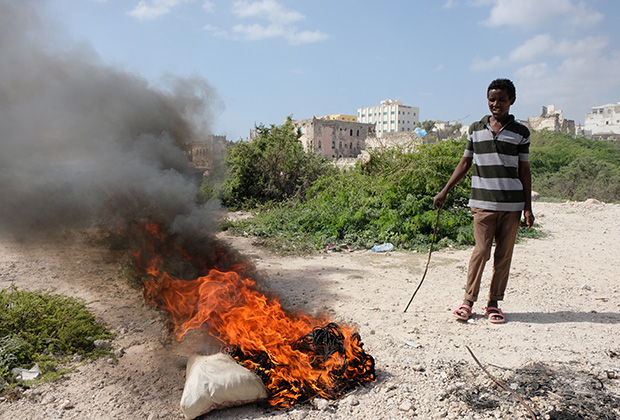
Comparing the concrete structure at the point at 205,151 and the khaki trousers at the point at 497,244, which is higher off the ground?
the concrete structure at the point at 205,151

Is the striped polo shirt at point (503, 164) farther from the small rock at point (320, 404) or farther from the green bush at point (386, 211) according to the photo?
the green bush at point (386, 211)

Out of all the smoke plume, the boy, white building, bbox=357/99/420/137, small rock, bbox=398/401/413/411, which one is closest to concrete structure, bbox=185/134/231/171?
the smoke plume

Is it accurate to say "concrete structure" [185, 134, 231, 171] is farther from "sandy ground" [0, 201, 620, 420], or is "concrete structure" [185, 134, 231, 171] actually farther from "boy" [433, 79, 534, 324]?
"boy" [433, 79, 534, 324]

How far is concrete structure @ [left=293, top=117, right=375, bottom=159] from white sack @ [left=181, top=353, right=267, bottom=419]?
110ft

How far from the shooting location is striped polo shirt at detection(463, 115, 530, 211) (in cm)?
372

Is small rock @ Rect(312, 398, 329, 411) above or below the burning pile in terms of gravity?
below

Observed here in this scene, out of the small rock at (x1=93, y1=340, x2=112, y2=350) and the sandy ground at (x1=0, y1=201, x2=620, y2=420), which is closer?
the sandy ground at (x1=0, y1=201, x2=620, y2=420)

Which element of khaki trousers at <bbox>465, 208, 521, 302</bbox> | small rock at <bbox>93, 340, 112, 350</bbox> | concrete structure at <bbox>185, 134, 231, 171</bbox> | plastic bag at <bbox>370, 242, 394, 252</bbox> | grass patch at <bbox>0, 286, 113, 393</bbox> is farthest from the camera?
plastic bag at <bbox>370, 242, 394, 252</bbox>

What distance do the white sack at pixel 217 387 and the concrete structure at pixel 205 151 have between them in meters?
3.04

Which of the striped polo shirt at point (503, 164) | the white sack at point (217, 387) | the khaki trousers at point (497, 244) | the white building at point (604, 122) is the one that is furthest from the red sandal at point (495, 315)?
the white building at point (604, 122)

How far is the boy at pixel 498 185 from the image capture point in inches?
146

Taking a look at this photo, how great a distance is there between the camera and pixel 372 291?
5.04 meters

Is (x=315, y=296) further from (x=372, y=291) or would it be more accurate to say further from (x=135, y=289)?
(x=135, y=289)

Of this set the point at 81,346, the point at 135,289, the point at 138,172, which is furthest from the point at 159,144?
the point at 81,346
